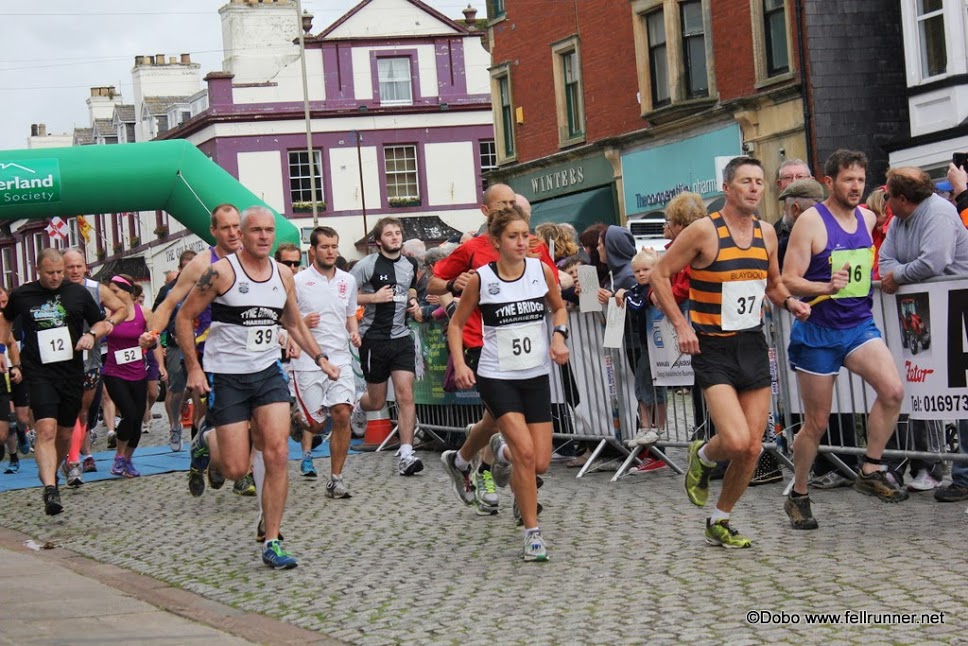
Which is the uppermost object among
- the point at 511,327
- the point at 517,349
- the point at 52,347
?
the point at 52,347

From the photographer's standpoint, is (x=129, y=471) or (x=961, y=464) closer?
(x=961, y=464)

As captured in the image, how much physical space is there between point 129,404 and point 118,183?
5.33 metres

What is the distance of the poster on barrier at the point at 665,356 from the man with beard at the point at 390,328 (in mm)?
2455

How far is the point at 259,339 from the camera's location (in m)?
8.55

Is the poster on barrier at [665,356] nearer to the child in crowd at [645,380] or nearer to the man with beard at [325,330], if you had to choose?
the child in crowd at [645,380]

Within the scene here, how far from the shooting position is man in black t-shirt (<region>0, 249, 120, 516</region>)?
11.7 metres

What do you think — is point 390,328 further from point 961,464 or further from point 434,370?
point 961,464

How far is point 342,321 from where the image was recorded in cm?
1190

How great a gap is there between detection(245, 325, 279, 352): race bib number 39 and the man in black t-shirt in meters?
3.60

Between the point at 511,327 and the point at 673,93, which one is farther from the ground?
the point at 673,93

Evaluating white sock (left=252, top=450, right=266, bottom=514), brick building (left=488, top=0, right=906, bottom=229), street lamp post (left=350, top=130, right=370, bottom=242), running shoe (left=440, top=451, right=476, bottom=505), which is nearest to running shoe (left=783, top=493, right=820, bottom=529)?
running shoe (left=440, top=451, right=476, bottom=505)

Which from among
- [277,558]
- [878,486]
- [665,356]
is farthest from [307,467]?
[878,486]

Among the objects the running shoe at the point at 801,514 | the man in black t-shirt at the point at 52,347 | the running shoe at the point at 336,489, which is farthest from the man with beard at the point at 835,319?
the man in black t-shirt at the point at 52,347

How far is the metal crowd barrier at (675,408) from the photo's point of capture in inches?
364
